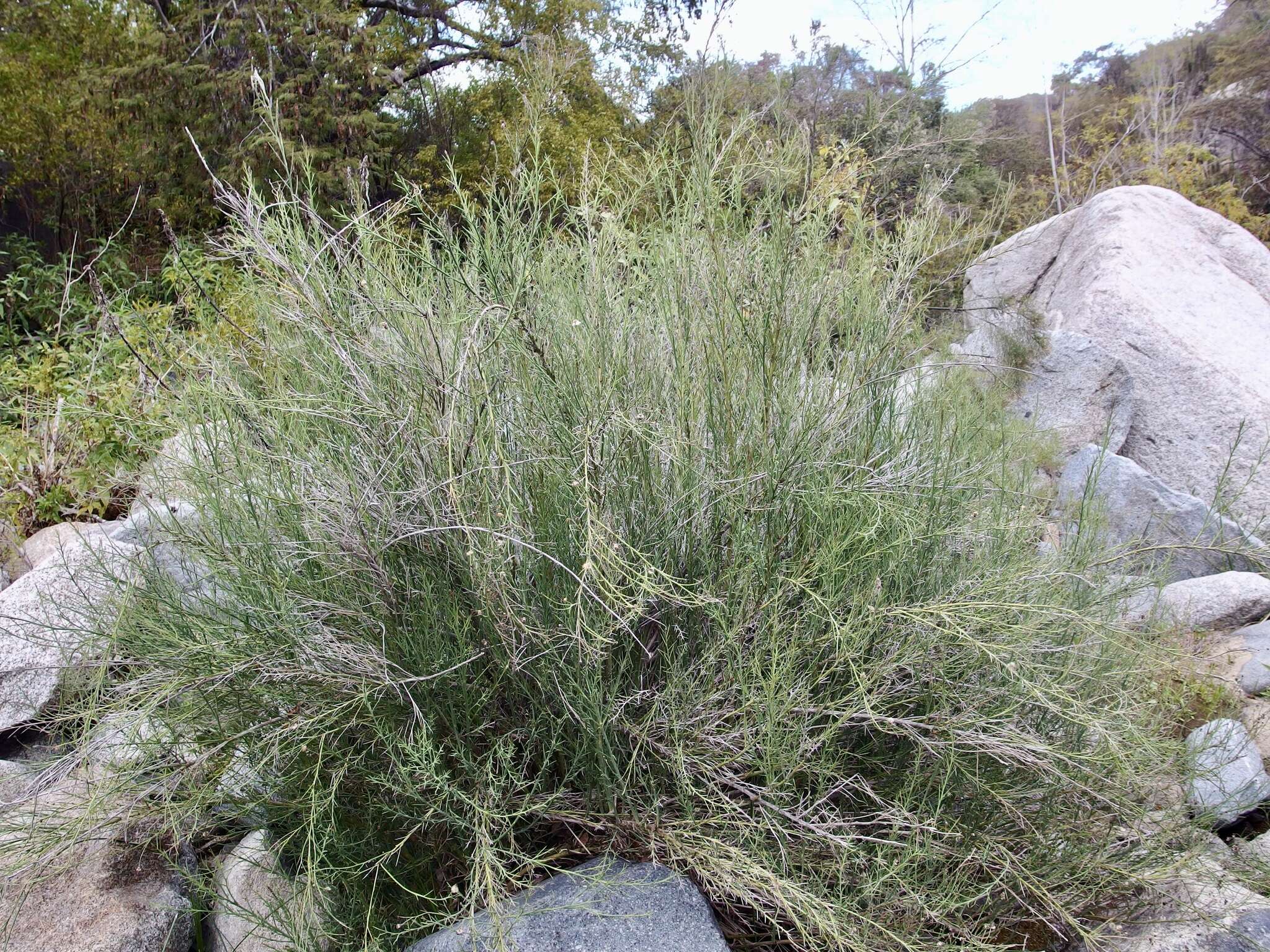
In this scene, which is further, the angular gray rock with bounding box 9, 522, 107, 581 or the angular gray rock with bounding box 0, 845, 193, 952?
the angular gray rock with bounding box 9, 522, 107, 581

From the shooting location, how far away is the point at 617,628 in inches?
84.1

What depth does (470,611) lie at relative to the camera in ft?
7.20

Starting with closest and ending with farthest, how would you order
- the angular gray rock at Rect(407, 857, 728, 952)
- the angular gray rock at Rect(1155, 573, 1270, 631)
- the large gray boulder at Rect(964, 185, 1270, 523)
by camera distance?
the angular gray rock at Rect(407, 857, 728, 952), the angular gray rock at Rect(1155, 573, 1270, 631), the large gray boulder at Rect(964, 185, 1270, 523)

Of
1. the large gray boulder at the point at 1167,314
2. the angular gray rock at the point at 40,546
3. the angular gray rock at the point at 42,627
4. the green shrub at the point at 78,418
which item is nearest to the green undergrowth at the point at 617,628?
the angular gray rock at the point at 42,627

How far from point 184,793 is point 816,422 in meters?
1.98

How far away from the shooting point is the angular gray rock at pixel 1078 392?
21.5 ft

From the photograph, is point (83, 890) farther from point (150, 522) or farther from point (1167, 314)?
point (1167, 314)

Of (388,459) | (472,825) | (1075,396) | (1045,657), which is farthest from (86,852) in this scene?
(1075,396)

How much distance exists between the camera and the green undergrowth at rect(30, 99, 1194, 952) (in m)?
2.02

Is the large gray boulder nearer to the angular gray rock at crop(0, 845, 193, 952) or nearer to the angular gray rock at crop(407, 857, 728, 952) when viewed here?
the angular gray rock at crop(407, 857, 728, 952)

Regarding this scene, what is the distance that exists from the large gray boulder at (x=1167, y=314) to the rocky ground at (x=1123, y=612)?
0.02 metres

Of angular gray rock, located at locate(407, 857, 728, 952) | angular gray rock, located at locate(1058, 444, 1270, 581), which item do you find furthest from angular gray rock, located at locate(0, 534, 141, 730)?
angular gray rock, located at locate(1058, 444, 1270, 581)

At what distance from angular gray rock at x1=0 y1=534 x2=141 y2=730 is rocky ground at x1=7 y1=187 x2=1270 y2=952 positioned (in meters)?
0.01

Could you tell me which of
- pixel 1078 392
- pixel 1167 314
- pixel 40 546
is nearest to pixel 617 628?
pixel 40 546
